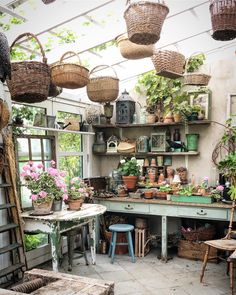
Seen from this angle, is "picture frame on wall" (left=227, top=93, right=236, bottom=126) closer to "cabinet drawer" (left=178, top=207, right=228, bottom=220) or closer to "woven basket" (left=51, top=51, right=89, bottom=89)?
"cabinet drawer" (left=178, top=207, right=228, bottom=220)

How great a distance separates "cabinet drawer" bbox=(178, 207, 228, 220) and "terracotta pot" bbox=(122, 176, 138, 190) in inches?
35.9

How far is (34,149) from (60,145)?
591 millimetres

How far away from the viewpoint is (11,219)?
384 centimetres

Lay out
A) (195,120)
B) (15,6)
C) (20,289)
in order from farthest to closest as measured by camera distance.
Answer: (195,120), (15,6), (20,289)

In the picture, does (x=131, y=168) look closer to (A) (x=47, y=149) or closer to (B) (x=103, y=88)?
(A) (x=47, y=149)

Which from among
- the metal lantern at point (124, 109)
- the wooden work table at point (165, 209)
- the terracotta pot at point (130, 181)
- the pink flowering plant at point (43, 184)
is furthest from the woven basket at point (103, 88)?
the wooden work table at point (165, 209)

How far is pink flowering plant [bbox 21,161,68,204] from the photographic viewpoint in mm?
3721

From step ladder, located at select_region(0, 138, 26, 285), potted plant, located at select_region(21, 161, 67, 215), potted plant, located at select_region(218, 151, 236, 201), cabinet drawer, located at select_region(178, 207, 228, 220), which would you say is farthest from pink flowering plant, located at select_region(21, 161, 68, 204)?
potted plant, located at select_region(218, 151, 236, 201)

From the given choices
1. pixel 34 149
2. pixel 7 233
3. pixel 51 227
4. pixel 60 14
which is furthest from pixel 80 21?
pixel 7 233

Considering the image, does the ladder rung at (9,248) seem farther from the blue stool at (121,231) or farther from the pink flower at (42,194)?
the blue stool at (121,231)

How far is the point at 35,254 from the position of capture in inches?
168

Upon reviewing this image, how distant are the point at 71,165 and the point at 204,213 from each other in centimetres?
219

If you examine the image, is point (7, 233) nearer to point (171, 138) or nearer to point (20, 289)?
point (20, 289)

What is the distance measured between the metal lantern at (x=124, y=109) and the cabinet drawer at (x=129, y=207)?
1.38m
